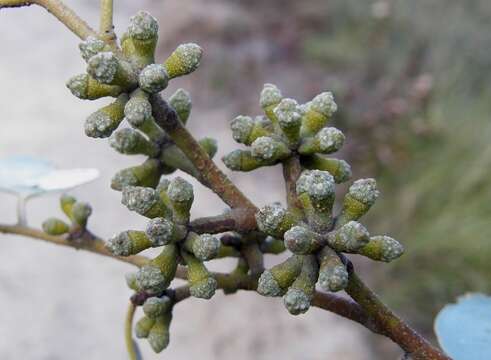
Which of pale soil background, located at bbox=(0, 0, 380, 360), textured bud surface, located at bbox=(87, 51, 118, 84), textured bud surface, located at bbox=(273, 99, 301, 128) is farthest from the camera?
pale soil background, located at bbox=(0, 0, 380, 360)

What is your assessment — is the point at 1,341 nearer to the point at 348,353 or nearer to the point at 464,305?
the point at 348,353

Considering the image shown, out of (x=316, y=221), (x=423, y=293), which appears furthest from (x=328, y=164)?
(x=423, y=293)

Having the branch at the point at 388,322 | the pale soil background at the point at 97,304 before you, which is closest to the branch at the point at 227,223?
the branch at the point at 388,322

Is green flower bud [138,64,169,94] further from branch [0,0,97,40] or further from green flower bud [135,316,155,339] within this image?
green flower bud [135,316,155,339]

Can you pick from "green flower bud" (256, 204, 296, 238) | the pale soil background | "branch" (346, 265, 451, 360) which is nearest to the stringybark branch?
"branch" (346, 265, 451, 360)

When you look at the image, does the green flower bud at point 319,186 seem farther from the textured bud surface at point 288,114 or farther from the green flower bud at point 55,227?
the green flower bud at point 55,227

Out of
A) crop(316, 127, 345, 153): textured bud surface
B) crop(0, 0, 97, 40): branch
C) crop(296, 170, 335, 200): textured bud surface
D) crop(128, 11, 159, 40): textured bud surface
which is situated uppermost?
crop(128, 11, 159, 40): textured bud surface
